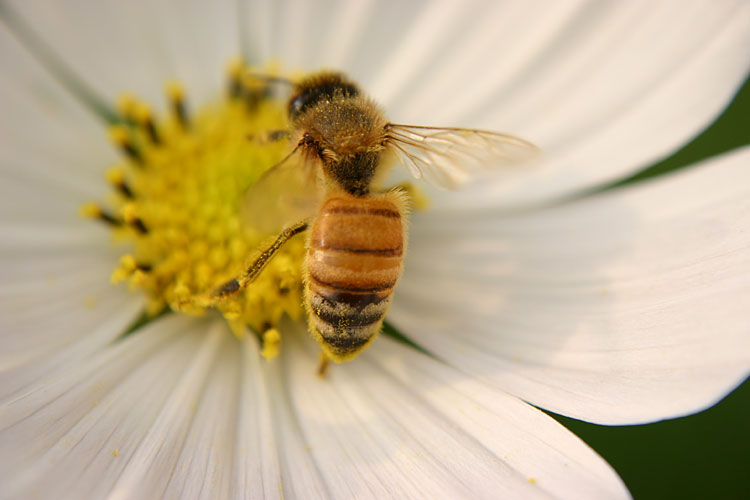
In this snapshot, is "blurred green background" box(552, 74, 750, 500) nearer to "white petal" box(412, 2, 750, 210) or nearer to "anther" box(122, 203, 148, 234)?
"white petal" box(412, 2, 750, 210)

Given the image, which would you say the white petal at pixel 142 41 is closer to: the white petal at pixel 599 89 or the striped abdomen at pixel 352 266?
the white petal at pixel 599 89

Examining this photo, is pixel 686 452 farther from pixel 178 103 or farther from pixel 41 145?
pixel 41 145

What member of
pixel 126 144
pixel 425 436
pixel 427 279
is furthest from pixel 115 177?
pixel 425 436

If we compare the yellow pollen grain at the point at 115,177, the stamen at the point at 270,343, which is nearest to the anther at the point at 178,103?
the yellow pollen grain at the point at 115,177

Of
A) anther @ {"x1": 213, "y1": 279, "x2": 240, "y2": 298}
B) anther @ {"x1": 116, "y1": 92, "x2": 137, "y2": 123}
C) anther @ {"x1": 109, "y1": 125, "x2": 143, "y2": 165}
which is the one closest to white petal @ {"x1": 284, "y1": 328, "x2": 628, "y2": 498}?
anther @ {"x1": 213, "y1": 279, "x2": 240, "y2": 298}

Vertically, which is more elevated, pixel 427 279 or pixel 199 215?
pixel 199 215
